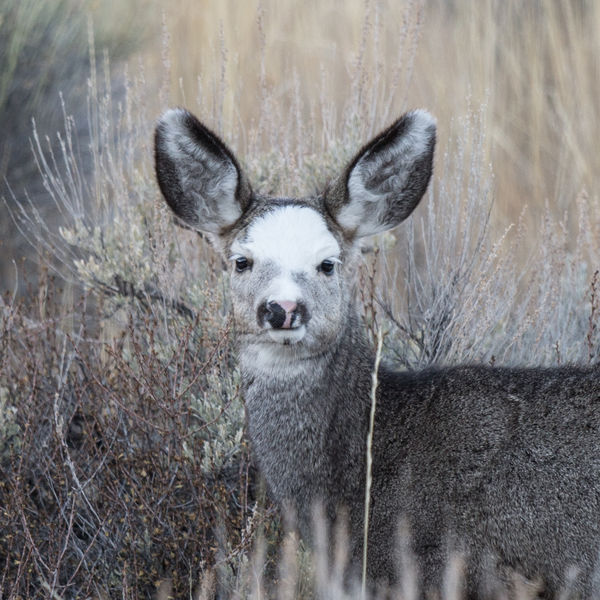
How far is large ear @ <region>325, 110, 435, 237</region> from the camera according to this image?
13.1ft

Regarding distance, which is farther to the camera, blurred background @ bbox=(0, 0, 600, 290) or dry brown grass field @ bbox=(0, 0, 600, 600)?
blurred background @ bbox=(0, 0, 600, 290)

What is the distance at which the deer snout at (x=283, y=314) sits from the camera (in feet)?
11.3

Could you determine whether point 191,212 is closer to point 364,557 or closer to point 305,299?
point 305,299

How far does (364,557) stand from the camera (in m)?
3.44

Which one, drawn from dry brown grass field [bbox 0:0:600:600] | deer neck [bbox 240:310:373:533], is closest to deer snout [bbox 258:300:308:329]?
deer neck [bbox 240:310:373:533]

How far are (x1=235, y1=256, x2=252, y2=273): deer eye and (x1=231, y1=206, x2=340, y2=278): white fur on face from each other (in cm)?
2

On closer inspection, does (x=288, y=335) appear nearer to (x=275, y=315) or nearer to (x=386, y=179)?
(x=275, y=315)

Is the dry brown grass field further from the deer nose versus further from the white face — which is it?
the deer nose

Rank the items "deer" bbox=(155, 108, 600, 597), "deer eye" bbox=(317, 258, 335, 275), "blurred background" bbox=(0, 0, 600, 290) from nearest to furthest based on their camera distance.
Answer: "deer" bbox=(155, 108, 600, 597)
"deer eye" bbox=(317, 258, 335, 275)
"blurred background" bbox=(0, 0, 600, 290)

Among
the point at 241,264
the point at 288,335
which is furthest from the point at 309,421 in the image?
the point at 241,264

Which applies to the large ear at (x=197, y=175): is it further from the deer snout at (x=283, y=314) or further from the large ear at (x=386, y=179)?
the deer snout at (x=283, y=314)

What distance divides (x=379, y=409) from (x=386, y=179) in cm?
104

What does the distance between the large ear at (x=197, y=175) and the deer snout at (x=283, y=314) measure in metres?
0.80

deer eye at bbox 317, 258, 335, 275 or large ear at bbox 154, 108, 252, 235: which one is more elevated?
large ear at bbox 154, 108, 252, 235
